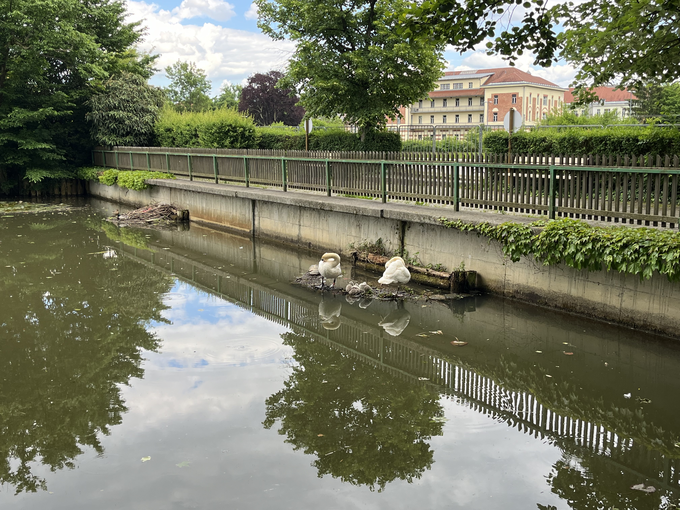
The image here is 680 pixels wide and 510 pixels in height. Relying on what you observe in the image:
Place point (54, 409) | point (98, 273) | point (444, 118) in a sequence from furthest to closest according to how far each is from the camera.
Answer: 1. point (444, 118)
2. point (98, 273)
3. point (54, 409)

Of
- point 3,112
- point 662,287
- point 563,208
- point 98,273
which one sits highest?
point 3,112

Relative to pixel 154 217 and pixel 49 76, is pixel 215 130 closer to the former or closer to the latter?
pixel 154 217

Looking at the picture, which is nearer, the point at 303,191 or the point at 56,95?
the point at 303,191

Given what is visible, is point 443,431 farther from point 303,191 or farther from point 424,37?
point 303,191

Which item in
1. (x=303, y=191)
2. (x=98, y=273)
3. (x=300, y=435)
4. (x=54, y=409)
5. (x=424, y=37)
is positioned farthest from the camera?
(x=303, y=191)

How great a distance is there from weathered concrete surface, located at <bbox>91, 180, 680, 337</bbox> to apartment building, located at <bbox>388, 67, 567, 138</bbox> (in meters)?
79.9

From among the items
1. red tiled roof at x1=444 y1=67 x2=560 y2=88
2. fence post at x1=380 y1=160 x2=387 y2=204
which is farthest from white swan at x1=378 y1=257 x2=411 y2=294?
red tiled roof at x1=444 y1=67 x2=560 y2=88

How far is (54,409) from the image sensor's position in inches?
227

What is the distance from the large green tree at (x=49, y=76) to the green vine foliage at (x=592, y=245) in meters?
21.9

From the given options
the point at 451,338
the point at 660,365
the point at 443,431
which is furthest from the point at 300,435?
the point at 660,365

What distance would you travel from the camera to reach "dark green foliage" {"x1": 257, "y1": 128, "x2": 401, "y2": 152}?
22.5m

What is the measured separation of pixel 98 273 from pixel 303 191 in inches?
228

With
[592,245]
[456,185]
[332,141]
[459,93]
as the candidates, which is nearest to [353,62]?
[332,141]

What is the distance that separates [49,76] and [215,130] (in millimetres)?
9145
